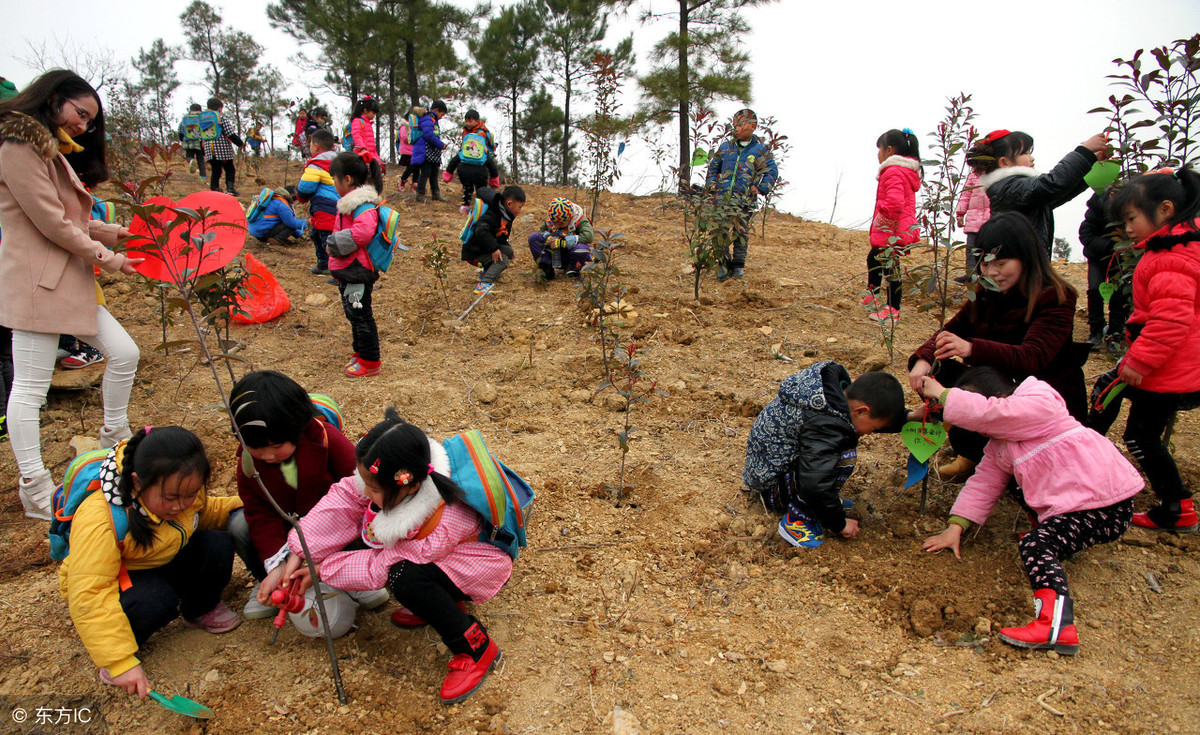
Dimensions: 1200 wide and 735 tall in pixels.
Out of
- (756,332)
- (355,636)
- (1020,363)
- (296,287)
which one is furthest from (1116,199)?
(296,287)

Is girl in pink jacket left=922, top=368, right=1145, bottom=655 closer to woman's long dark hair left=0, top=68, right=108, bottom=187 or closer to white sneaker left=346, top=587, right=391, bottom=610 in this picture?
white sneaker left=346, top=587, right=391, bottom=610

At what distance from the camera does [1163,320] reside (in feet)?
8.00

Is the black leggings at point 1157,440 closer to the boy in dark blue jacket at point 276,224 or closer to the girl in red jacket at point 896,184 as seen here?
the girl in red jacket at point 896,184

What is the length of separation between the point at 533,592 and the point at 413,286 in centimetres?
455

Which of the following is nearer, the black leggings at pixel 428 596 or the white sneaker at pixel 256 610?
the black leggings at pixel 428 596

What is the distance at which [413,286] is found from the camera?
255 inches

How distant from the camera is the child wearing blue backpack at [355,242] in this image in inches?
168

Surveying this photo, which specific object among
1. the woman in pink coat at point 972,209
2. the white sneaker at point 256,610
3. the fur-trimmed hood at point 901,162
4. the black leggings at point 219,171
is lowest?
the white sneaker at point 256,610

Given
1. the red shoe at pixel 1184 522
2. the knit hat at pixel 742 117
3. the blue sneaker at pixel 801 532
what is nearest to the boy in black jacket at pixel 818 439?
the blue sneaker at pixel 801 532

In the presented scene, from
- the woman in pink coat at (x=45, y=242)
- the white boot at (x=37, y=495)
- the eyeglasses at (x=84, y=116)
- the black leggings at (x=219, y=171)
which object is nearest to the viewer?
the woman in pink coat at (x=45, y=242)

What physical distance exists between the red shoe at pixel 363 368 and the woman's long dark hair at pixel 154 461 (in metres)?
2.60

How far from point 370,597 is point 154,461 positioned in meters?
0.85

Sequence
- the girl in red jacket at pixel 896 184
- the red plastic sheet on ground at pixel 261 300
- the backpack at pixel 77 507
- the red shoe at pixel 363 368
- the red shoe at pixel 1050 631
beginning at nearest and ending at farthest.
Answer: the backpack at pixel 77 507 → the red shoe at pixel 1050 631 → the red shoe at pixel 363 368 → the girl in red jacket at pixel 896 184 → the red plastic sheet on ground at pixel 261 300

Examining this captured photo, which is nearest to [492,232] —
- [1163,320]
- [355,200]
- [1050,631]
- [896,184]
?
[355,200]
